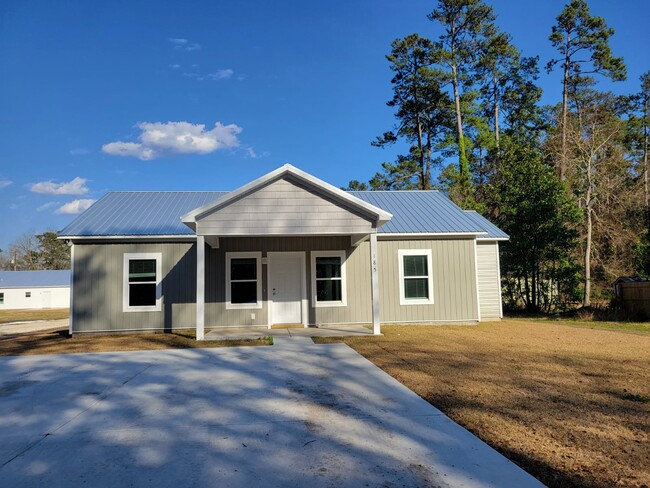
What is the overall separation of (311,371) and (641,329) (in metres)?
11.5

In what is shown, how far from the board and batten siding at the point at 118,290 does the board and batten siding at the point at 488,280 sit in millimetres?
9412

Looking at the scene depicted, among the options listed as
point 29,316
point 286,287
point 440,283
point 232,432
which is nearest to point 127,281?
point 286,287

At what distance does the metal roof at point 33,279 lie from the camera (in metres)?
49.8

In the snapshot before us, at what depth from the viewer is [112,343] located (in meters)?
10.8

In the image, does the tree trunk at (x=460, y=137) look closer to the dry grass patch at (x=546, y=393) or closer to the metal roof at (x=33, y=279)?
the dry grass patch at (x=546, y=393)

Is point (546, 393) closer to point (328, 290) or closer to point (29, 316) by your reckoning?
point (328, 290)

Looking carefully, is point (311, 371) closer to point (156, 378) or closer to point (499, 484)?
point (156, 378)

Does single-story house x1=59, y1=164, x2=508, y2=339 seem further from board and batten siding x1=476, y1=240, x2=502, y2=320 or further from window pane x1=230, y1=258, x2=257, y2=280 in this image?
board and batten siding x1=476, y1=240, x2=502, y2=320

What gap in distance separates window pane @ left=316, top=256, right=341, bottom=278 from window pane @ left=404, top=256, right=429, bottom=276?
2126mm

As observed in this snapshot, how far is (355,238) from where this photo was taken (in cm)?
1279

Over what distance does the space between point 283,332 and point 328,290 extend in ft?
6.99

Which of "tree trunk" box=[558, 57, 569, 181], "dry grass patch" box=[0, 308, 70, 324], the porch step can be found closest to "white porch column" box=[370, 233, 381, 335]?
the porch step

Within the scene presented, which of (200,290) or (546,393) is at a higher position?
(200,290)

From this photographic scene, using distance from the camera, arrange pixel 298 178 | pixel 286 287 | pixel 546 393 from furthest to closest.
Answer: pixel 286 287 < pixel 298 178 < pixel 546 393
